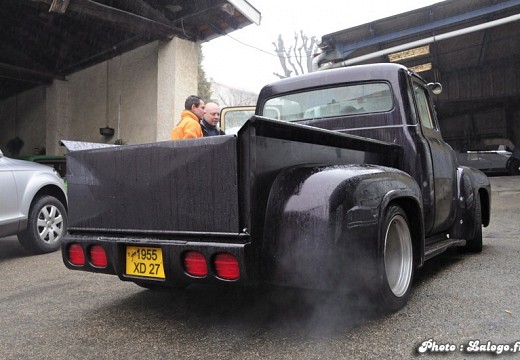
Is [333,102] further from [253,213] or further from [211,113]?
[253,213]

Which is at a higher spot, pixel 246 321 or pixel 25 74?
pixel 25 74

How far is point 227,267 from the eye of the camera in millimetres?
2279

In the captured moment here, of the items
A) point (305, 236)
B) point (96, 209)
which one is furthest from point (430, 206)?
point (96, 209)

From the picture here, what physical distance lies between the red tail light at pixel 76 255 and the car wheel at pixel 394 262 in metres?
1.83

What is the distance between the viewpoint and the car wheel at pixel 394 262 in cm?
253

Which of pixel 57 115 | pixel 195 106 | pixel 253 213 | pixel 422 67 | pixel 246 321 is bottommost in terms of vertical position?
pixel 246 321

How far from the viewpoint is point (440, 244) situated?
12.1 ft

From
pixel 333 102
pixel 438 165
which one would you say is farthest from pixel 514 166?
pixel 333 102

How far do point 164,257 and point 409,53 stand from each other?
11.2 meters

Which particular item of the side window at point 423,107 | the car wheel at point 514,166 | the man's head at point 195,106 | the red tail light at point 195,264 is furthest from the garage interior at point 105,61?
the car wheel at point 514,166

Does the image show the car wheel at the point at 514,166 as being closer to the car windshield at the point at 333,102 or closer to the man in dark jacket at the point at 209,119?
the car windshield at the point at 333,102

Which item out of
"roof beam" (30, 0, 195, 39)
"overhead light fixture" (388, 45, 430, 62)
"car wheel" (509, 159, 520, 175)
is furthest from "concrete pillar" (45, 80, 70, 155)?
"car wheel" (509, 159, 520, 175)

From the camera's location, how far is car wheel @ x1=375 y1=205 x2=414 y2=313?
2.53m

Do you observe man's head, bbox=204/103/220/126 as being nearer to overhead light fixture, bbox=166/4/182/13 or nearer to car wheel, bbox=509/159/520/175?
overhead light fixture, bbox=166/4/182/13
